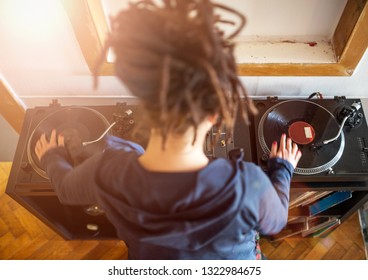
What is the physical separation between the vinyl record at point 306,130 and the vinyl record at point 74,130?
52 centimetres

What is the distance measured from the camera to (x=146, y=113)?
628mm

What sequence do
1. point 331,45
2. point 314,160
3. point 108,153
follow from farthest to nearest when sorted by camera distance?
point 331,45, point 314,160, point 108,153

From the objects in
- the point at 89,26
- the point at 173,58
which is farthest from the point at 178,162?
the point at 89,26

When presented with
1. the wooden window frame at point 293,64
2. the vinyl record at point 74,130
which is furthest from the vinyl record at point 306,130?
the vinyl record at point 74,130

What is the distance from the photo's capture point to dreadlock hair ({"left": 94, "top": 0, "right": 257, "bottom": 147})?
0.55m

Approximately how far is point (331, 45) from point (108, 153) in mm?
895

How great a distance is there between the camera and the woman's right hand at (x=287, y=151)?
1.07 m

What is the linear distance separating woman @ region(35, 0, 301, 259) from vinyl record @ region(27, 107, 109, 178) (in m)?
0.12

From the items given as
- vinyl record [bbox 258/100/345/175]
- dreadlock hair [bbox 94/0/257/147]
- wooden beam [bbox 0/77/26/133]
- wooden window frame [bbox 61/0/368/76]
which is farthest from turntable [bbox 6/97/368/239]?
dreadlock hair [bbox 94/0/257/147]

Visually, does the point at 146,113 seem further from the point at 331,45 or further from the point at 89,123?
the point at 331,45

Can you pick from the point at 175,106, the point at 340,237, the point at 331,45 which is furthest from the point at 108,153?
the point at 340,237

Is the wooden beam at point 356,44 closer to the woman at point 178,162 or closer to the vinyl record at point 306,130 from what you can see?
the vinyl record at point 306,130

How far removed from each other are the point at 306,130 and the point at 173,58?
2.42 ft

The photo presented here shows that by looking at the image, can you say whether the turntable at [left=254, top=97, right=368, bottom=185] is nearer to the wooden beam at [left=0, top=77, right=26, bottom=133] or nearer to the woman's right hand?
the woman's right hand
